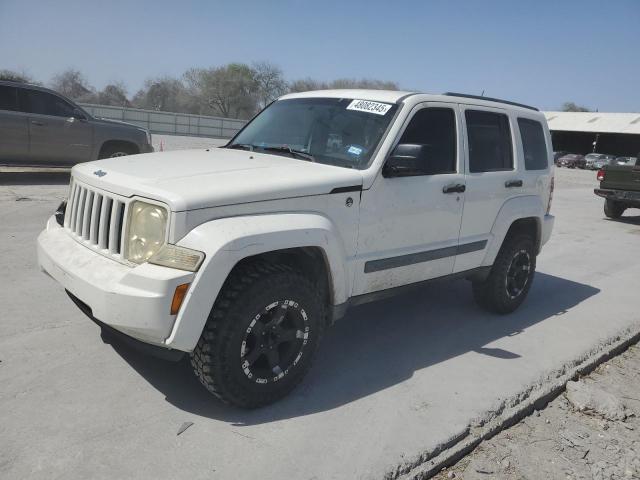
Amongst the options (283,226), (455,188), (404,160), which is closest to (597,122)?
(455,188)

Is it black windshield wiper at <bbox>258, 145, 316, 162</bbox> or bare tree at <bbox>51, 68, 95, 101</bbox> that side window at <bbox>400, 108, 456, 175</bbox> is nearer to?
black windshield wiper at <bbox>258, 145, 316, 162</bbox>

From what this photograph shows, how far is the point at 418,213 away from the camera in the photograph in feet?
12.7

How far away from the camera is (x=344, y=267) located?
3.44 metres

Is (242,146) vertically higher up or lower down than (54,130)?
higher up

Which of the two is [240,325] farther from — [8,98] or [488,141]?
[8,98]

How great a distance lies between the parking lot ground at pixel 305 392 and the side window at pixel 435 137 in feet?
4.81

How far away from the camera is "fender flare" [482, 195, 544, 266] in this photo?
468 centimetres

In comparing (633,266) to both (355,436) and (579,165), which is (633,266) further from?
(579,165)

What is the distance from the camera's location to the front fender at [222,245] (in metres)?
2.69

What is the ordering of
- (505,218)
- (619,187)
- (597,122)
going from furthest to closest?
(597,122), (619,187), (505,218)

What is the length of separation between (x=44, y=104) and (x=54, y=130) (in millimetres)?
535

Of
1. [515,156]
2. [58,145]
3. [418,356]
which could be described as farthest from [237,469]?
[58,145]

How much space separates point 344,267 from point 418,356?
3.78 ft

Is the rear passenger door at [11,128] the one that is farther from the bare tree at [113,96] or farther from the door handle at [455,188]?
the bare tree at [113,96]
